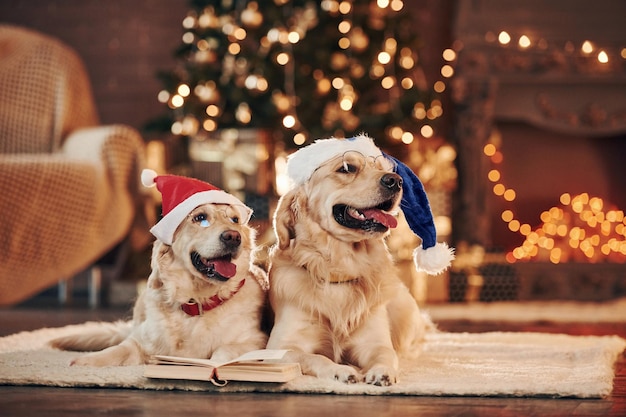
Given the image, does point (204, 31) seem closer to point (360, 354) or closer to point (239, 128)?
point (239, 128)

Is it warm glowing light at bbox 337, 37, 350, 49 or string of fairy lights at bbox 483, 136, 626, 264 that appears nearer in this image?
warm glowing light at bbox 337, 37, 350, 49

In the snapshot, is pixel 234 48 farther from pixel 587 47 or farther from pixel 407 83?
pixel 587 47

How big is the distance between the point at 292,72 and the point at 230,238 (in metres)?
2.67

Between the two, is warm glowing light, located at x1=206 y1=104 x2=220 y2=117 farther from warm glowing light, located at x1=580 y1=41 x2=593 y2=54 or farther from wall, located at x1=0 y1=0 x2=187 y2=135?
warm glowing light, located at x1=580 y1=41 x2=593 y2=54

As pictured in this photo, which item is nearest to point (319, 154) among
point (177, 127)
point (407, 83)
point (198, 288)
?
point (198, 288)

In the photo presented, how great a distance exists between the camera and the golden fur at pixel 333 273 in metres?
2.45

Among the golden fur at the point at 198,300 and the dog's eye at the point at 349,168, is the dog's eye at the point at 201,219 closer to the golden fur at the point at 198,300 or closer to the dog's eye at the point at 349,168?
the golden fur at the point at 198,300

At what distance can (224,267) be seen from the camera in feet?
7.98

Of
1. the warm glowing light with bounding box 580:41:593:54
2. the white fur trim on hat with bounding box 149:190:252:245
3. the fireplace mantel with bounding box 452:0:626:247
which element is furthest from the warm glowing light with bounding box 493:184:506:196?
the white fur trim on hat with bounding box 149:190:252:245

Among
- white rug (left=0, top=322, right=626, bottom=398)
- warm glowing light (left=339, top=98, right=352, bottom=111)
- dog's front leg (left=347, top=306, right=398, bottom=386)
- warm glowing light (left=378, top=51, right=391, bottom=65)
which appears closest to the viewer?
white rug (left=0, top=322, right=626, bottom=398)

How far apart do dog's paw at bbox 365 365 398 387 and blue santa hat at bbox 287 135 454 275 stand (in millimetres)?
466

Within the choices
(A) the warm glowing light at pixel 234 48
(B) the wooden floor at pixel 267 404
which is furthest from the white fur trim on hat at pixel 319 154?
(A) the warm glowing light at pixel 234 48

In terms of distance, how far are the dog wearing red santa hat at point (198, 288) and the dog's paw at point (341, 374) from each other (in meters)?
0.24

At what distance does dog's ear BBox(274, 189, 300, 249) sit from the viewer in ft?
8.40
